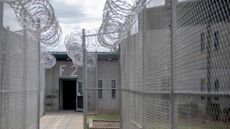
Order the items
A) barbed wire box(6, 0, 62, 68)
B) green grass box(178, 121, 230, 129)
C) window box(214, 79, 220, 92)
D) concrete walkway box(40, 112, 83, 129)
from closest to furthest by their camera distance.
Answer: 1. green grass box(178, 121, 230, 129)
2. window box(214, 79, 220, 92)
3. barbed wire box(6, 0, 62, 68)
4. concrete walkway box(40, 112, 83, 129)

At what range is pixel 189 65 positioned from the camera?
354 centimetres

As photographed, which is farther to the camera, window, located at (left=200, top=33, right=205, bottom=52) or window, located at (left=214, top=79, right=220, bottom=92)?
window, located at (left=200, top=33, right=205, bottom=52)

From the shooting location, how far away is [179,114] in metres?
3.96

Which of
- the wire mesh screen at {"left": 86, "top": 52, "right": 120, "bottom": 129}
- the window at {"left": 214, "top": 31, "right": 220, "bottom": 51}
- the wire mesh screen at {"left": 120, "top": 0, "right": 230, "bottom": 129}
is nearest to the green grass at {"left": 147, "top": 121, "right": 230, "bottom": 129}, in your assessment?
the wire mesh screen at {"left": 120, "top": 0, "right": 230, "bottom": 129}

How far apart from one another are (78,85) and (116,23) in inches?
951

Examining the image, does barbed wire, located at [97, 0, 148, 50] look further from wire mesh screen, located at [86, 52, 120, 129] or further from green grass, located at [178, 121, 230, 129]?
wire mesh screen, located at [86, 52, 120, 129]

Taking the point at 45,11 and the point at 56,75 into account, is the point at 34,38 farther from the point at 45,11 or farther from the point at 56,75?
the point at 56,75

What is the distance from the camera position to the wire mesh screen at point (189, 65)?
2645 millimetres

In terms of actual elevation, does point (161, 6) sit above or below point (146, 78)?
above

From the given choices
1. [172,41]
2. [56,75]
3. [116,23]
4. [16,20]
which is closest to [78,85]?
[56,75]

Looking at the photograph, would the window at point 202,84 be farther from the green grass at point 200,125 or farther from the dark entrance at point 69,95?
the dark entrance at point 69,95

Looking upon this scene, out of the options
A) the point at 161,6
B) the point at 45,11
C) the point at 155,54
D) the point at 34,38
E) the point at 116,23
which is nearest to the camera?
the point at 161,6

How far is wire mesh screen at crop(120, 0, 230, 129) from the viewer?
2645 mm

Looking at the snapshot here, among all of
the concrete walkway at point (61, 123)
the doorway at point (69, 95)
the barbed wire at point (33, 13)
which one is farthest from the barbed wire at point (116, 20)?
the doorway at point (69, 95)
